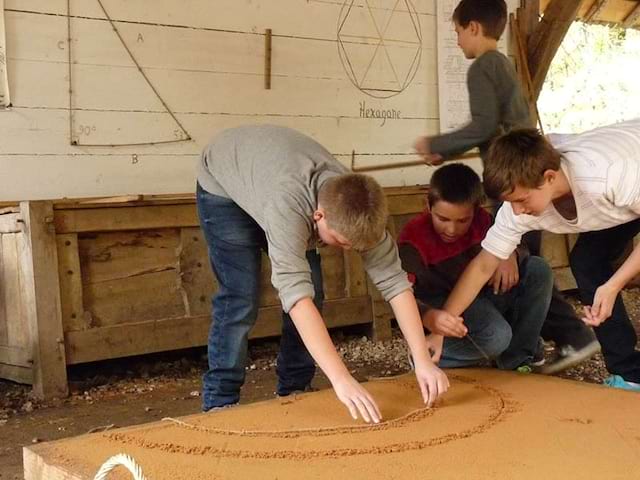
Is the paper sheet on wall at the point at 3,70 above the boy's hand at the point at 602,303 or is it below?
above

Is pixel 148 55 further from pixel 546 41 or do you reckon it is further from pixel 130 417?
pixel 546 41

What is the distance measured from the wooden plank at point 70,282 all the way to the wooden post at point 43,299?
0.13ft

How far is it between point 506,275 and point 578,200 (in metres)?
0.56

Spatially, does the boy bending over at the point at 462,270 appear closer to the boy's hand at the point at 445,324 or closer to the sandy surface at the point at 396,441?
the boy's hand at the point at 445,324

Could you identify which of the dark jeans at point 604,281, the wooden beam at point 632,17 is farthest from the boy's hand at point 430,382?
the wooden beam at point 632,17

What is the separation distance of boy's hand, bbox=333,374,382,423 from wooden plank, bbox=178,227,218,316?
1.99 metres

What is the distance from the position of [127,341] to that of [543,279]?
1.82m

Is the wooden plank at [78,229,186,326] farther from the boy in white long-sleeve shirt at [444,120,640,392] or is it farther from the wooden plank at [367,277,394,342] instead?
the boy in white long-sleeve shirt at [444,120,640,392]

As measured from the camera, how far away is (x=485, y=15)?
307 cm

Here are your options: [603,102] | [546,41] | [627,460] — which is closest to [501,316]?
[627,460]

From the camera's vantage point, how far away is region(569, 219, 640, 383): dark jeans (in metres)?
2.66

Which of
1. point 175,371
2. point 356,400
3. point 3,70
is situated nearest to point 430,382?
point 356,400

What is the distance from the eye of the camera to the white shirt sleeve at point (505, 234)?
2.47 m

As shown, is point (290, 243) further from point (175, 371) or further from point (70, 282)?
point (175, 371)
